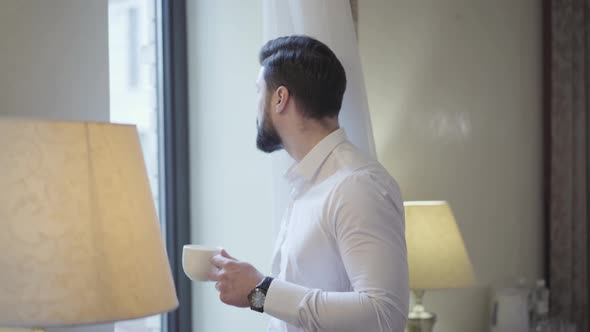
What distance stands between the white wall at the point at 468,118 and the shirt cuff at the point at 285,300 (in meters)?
1.35

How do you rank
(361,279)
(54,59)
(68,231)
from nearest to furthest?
(68,231), (361,279), (54,59)

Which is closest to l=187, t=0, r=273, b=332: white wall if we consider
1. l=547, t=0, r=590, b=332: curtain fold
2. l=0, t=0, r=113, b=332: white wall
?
l=0, t=0, r=113, b=332: white wall

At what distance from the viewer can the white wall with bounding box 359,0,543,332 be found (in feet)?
9.93

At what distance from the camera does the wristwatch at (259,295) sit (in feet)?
5.54

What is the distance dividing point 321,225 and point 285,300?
18cm

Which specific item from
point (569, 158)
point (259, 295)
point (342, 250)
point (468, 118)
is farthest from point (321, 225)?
point (569, 158)

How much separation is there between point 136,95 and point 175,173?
0.93ft

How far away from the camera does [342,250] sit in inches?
66.7

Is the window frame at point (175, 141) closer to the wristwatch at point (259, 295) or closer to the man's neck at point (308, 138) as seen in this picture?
the man's neck at point (308, 138)

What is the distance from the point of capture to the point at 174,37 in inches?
104

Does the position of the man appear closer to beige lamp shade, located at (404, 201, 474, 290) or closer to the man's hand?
the man's hand

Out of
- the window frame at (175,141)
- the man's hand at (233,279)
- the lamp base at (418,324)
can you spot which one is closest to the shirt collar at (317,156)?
the man's hand at (233,279)

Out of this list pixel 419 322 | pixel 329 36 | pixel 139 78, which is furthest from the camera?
pixel 419 322

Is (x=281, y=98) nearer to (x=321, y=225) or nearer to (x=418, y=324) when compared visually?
(x=321, y=225)
